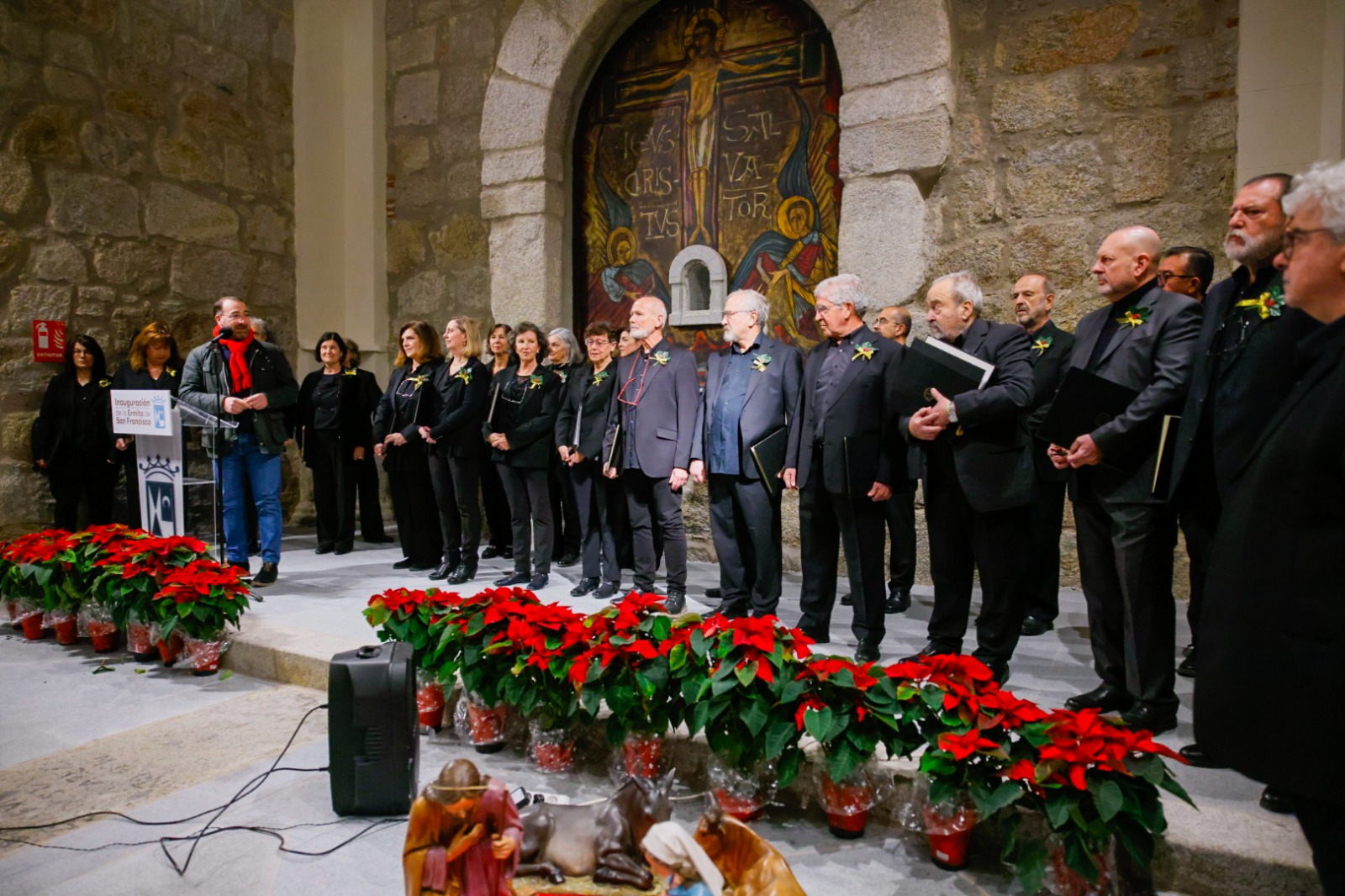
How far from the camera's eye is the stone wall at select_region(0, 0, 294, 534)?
247 inches

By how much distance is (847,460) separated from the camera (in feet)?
12.2

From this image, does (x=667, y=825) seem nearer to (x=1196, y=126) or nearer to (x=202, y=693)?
(x=202, y=693)

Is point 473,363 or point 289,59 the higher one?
point 289,59

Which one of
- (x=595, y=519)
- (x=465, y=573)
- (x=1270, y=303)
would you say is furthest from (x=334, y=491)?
(x=1270, y=303)

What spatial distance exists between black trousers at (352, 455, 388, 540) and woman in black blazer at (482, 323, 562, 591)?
2202mm

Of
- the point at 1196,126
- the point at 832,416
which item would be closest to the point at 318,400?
the point at 832,416

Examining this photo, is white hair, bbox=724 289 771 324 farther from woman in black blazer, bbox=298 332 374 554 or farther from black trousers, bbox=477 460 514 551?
woman in black blazer, bbox=298 332 374 554

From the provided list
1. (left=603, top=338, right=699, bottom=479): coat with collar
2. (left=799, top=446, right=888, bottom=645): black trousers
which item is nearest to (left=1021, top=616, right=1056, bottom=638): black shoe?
(left=799, top=446, right=888, bottom=645): black trousers

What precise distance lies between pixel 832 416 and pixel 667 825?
2.47 meters

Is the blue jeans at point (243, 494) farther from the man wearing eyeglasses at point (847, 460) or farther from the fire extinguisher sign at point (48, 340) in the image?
the man wearing eyeglasses at point (847, 460)

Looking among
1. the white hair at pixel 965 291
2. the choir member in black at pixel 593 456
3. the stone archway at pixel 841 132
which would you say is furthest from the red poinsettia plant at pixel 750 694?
the stone archway at pixel 841 132

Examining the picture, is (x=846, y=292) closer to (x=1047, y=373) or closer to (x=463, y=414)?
(x=1047, y=373)

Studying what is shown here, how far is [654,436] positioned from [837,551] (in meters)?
1.23

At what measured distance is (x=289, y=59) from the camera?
319 inches
